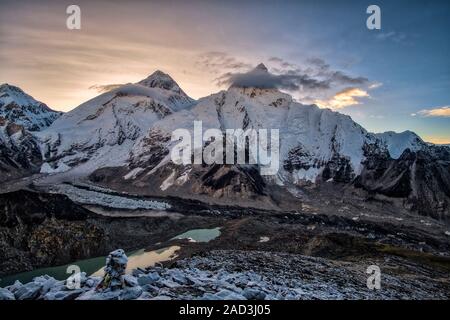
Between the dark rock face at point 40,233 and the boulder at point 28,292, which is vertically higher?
the boulder at point 28,292

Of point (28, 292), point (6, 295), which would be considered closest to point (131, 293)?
point (28, 292)

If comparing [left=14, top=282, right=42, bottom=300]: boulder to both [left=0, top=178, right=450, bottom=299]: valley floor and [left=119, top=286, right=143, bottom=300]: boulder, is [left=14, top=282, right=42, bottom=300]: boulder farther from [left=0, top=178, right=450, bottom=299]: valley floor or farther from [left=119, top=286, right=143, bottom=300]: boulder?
[left=119, top=286, right=143, bottom=300]: boulder

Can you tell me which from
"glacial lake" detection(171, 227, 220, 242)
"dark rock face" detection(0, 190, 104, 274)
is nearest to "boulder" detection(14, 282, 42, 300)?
"dark rock face" detection(0, 190, 104, 274)

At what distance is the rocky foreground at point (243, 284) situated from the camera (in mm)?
17656

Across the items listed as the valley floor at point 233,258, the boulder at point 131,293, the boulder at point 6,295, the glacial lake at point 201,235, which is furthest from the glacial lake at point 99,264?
the boulder at point 131,293

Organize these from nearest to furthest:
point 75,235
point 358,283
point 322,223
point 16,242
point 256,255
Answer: point 358,283 < point 256,255 < point 16,242 < point 75,235 < point 322,223

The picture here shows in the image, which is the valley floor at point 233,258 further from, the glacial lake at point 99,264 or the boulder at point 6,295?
the glacial lake at point 99,264

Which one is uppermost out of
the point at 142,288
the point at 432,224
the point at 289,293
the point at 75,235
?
the point at 142,288

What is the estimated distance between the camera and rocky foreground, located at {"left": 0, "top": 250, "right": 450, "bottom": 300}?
17656 mm

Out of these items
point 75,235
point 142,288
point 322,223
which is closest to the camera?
point 142,288
